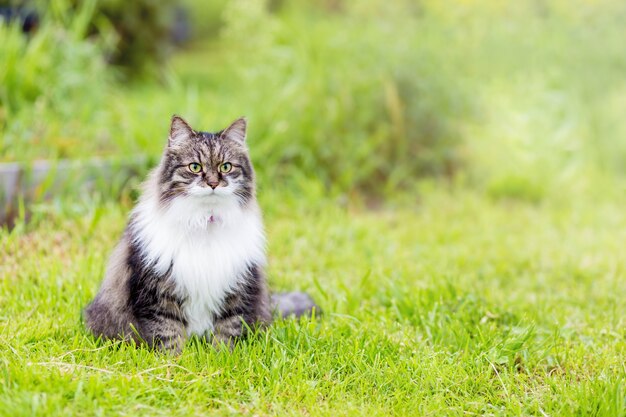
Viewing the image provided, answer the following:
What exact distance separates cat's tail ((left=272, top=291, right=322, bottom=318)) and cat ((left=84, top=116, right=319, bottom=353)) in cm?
42

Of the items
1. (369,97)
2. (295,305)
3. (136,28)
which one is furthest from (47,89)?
(136,28)

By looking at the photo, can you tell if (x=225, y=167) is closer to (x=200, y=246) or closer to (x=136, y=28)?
(x=200, y=246)

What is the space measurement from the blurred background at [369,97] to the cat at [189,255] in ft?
6.85

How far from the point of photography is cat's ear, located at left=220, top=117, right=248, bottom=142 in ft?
10.2

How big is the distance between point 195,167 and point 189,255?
375mm

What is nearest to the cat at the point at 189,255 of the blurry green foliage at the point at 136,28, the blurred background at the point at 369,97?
the blurred background at the point at 369,97

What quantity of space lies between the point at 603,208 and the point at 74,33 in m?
5.14

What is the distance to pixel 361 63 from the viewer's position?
274 inches

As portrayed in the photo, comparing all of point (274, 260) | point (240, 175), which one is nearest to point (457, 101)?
point (274, 260)

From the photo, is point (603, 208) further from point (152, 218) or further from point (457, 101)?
point (152, 218)

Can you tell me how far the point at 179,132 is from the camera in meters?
3.04

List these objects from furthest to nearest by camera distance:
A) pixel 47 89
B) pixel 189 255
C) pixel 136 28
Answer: pixel 136 28 → pixel 47 89 → pixel 189 255

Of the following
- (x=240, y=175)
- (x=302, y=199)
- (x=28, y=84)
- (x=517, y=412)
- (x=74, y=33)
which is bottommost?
(x=517, y=412)

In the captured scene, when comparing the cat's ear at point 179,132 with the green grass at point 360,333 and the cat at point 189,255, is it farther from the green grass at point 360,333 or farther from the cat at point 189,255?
the green grass at point 360,333
